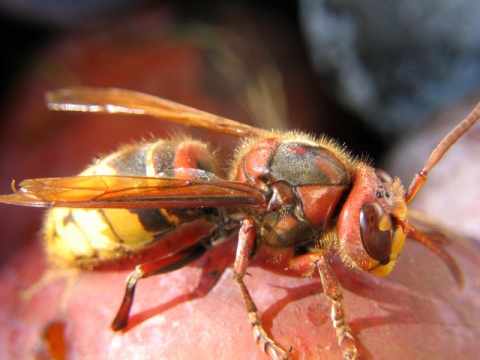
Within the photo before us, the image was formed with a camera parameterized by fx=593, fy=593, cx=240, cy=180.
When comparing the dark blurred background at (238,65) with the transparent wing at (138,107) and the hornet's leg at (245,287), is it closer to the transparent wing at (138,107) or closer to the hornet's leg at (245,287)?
the transparent wing at (138,107)

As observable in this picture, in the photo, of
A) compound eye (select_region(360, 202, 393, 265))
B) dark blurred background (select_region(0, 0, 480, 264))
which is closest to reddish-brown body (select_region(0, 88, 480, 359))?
compound eye (select_region(360, 202, 393, 265))

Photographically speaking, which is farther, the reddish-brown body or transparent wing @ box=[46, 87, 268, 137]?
transparent wing @ box=[46, 87, 268, 137]

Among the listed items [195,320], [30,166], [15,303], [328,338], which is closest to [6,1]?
[30,166]

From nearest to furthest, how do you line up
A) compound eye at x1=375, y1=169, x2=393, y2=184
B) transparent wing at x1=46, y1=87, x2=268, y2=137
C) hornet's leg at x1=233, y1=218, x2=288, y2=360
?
hornet's leg at x1=233, y1=218, x2=288, y2=360 → compound eye at x1=375, y1=169, x2=393, y2=184 → transparent wing at x1=46, y1=87, x2=268, y2=137

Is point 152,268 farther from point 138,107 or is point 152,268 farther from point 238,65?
point 238,65

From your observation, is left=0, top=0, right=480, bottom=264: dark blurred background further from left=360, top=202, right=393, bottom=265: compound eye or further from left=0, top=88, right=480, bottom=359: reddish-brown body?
left=360, top=202, right=393, bottom=265: compound eye

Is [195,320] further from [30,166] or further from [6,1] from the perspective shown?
[6,1]
